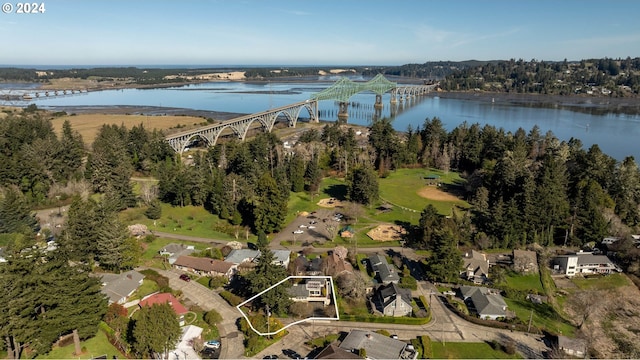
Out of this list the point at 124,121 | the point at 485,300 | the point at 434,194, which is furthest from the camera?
the point at 124,121

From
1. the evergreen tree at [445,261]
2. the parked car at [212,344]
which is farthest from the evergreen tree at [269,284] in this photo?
the evergreen tree at [445,261]

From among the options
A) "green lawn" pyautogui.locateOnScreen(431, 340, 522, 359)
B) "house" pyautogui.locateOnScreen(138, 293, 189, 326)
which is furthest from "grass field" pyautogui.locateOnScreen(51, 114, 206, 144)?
"green lawn" pyautogui.locateOnScreen(431, 340, 522, 359)

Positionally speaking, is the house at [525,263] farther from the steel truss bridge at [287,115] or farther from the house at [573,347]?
the steel truss bridge at [287,115]

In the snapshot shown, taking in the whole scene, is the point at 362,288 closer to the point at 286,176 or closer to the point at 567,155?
the point at 286,176

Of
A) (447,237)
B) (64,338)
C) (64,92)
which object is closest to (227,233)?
(64,338)

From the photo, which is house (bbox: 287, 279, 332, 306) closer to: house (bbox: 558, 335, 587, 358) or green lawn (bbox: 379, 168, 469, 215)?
house (bbox: 558, 335, 587, 358)

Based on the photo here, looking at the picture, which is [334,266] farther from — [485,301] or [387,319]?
[485,301]

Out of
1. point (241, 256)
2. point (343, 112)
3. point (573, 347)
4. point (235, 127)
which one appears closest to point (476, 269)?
point (573, 347)
